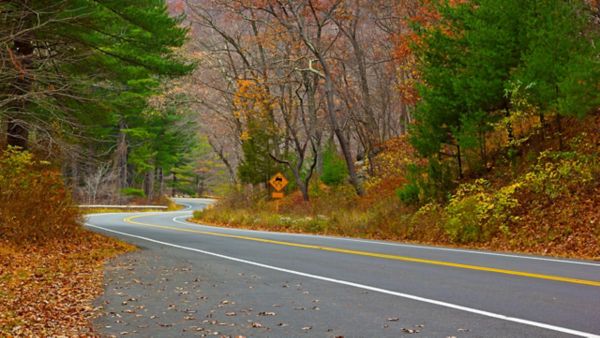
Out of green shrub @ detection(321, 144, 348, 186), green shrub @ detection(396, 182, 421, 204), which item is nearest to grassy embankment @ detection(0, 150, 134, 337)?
green shrub @ detection(396, 182, 421, 204)

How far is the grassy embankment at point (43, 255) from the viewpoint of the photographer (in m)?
7.38

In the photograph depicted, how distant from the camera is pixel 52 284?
10.3 metres

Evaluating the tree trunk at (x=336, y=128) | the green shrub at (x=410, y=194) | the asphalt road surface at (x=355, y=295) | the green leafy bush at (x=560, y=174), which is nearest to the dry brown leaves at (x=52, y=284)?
the asphalt road surface at (x=355, y=295)

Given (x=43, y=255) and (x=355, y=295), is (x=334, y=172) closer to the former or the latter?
(x=43, y=255)

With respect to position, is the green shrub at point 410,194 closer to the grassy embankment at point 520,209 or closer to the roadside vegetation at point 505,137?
the roadside vegetation at point 505,137

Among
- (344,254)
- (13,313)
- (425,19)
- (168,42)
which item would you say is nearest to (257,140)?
(425,19)

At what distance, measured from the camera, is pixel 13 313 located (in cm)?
755

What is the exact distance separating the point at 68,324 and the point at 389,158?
2412cm

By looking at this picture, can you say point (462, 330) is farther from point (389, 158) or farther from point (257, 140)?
point (257, 140)

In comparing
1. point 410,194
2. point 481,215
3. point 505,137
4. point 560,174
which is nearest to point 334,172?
point 410,194

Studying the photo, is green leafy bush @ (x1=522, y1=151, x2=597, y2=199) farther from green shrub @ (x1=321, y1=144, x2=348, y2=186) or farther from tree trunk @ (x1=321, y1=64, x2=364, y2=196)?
green shrub @ (x1=321, y1=144, x2=348, y2=186)

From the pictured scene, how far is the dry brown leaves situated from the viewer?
22.9 feet

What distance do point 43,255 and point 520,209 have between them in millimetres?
A: 12591

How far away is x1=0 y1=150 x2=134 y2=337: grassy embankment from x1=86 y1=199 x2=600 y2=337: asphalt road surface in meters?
0.48
